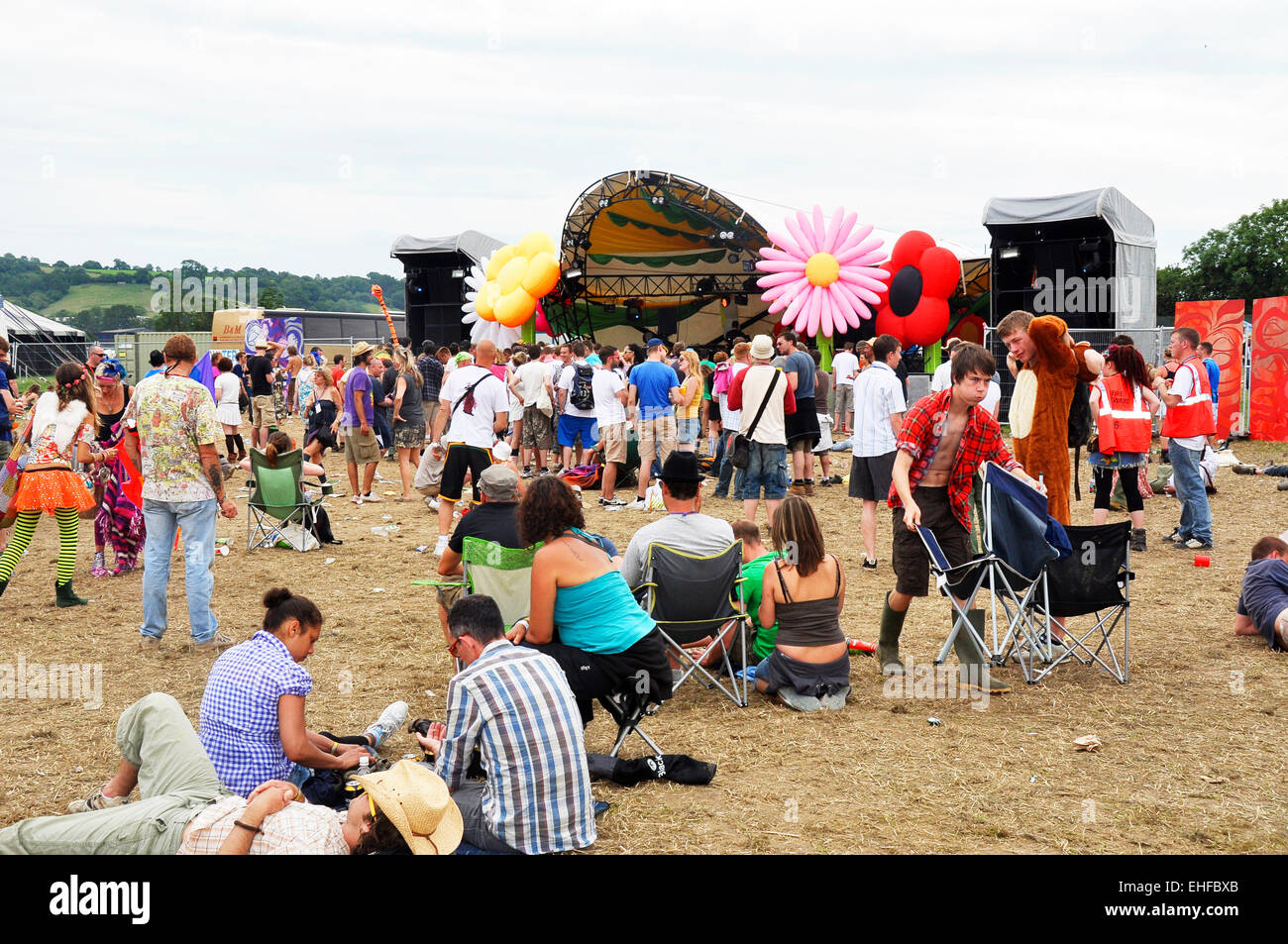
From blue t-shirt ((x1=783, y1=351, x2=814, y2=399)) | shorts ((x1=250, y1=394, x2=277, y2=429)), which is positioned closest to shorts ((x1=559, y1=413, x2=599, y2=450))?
blue t-shirt ((x1=783, y1=351, x2=814, y2=399))

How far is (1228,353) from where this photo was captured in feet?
48.3

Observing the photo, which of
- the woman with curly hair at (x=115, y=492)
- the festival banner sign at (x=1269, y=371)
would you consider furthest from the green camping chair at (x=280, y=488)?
the festival banner sign at (x=1269, y=371)

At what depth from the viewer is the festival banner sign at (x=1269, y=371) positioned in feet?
46.1

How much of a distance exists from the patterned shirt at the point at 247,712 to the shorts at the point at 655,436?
22.8 ft

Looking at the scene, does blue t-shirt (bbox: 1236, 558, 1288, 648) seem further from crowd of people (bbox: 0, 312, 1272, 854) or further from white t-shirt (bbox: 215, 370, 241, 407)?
white t-shirt (bbox: 215, 370, 241, 407)

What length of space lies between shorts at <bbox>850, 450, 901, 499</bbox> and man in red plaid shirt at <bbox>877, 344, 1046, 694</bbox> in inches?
86.3

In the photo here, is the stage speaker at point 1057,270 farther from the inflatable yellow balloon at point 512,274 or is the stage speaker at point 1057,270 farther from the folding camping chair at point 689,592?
the folding camping chair at point 689,592

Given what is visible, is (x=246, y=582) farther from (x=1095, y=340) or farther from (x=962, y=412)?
(x=1095, y=340)

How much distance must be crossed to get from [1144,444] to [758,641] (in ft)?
13.4

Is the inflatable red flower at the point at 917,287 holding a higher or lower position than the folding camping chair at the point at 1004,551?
higher

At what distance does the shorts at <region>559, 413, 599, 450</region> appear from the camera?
1110 centimetres

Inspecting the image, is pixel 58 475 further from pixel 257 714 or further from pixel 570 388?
pixel 570 388

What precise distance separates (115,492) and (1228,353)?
1420 cm

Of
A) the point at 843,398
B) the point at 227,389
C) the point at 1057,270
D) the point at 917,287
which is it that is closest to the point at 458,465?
the point at 227,389
